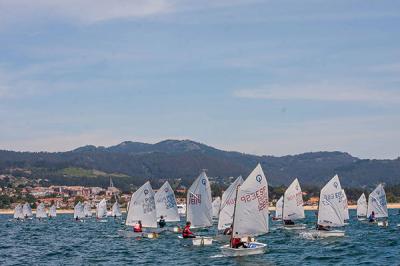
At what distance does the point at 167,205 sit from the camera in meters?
91.5

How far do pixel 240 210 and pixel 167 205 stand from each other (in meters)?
35.2

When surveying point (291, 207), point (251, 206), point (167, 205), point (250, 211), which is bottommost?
point (250, 211)

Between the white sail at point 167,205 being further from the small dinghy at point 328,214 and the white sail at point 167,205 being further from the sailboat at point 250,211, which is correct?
the sailboat at point 250,211

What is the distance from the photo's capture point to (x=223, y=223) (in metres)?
73.1

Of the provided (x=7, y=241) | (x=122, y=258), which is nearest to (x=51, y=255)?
(x=122, y=258)

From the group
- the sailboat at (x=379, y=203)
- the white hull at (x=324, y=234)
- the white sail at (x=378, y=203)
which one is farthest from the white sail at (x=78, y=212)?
the white hull at (x=324, y=234)

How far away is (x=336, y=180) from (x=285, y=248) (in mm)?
12701

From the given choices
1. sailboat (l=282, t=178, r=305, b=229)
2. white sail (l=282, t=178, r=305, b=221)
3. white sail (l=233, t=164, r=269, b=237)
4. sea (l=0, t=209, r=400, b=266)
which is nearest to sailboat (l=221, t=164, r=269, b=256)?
white sail (l=233, t=164, r=269, b=237)

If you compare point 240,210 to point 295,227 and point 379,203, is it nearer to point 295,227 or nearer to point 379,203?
point 295,227

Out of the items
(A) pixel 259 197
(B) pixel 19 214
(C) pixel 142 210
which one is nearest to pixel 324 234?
(A) pixel 259 197

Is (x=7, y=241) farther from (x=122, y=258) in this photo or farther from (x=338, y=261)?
(x=338, y=261)

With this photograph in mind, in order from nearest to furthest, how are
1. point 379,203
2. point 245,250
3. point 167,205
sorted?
point 245,250 → point 167,205 → point 379,203

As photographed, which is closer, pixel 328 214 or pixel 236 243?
pixel 236 243

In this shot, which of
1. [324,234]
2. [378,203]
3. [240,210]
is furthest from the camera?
[378,203]
